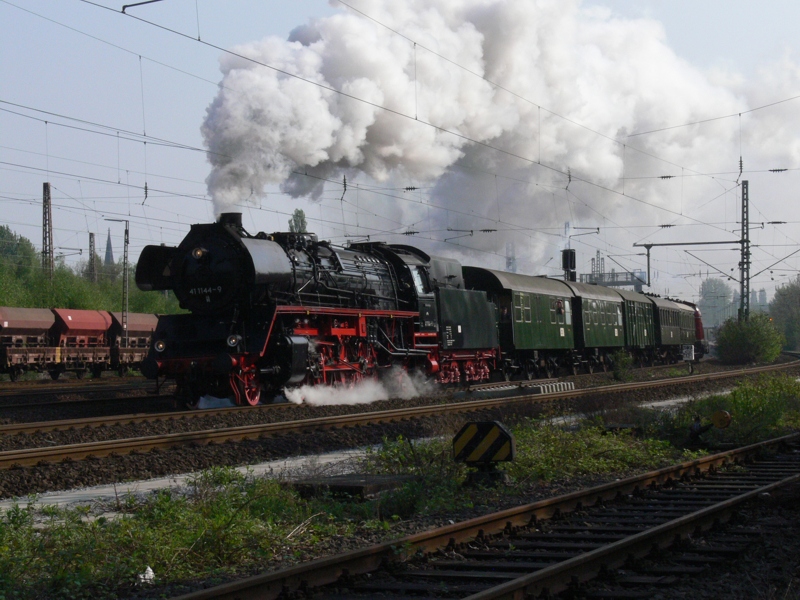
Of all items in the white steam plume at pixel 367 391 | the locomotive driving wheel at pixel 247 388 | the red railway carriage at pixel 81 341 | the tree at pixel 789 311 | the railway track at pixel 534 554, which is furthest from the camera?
the tree at pixel 789 311

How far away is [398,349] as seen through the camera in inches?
A: 778

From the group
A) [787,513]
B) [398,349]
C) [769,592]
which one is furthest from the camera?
[398,349]

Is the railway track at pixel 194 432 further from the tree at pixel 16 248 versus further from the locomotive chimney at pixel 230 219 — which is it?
the tree at pixel 16 248

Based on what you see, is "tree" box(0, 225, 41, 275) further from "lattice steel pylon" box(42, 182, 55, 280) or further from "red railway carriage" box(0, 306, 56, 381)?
"red railway carriage" box(0, 306, 56, 381)

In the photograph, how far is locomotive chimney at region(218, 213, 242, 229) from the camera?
16438 mm

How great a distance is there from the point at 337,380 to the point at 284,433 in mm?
5622

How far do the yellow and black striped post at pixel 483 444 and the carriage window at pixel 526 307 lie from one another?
1703 centimetres

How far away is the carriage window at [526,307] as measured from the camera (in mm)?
25750

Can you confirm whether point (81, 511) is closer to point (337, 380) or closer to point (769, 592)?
point (769, 592)

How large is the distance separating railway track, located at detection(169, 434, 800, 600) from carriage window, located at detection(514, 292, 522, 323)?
54.6 ft

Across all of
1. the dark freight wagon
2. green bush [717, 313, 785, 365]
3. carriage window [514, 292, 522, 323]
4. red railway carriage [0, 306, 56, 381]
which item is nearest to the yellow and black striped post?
carriage window [514, 292, 522, 323]

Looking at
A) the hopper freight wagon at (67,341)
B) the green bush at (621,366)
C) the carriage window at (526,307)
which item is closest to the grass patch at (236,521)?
the carriage window at (526,307)

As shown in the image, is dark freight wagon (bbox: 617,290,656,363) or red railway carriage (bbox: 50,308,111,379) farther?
dark freight wagon (bbox: 617,290,656,363)

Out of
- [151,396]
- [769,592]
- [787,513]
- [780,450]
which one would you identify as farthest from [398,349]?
[769,592]
